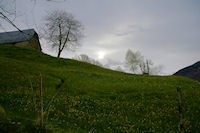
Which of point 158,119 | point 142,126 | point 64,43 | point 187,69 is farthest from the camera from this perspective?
point 187,69

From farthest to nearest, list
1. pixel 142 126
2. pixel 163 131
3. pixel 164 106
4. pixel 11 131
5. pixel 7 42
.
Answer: pixel 7 42
pixel 164 106
pixel 142 126
pixel 163 131
pixel 11 131

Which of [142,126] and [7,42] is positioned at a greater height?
[7,42]

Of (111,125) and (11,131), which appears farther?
(111,125)

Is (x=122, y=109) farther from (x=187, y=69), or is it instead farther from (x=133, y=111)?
(x=187, y=69)

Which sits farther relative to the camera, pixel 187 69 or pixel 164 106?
pixel 187 69

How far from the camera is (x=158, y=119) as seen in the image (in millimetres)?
10219

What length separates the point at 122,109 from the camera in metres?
12.0

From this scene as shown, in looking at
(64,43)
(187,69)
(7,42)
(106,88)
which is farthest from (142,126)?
(187,69)

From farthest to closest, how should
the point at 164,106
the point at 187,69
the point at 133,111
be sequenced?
1. the point at 187,69
2. the point at 164,106
3. the point at 133,111

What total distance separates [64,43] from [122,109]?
148ft

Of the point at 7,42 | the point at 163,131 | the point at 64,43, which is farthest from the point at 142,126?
the point at 7,42

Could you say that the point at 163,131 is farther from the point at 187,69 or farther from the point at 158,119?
the point at 187,69

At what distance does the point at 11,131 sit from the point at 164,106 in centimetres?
1273

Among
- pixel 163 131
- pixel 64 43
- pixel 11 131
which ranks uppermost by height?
pixel 64 43
